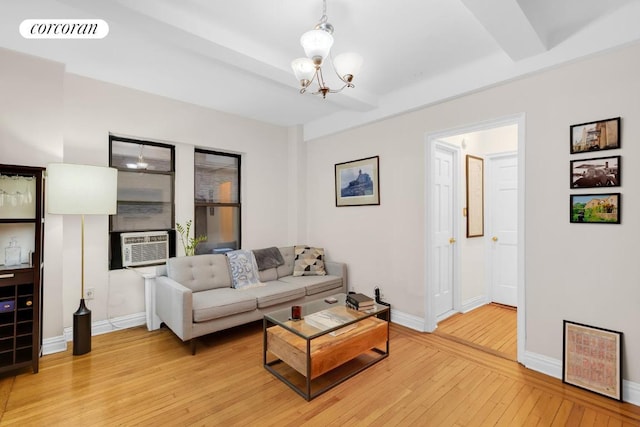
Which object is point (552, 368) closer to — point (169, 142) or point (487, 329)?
→ point (487, 329)

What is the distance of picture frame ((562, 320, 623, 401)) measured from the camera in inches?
83.8

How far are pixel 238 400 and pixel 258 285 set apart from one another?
156cm

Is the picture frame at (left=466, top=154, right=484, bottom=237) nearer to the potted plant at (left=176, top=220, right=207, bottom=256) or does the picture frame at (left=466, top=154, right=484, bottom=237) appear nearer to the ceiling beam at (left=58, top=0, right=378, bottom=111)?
the ceiling beam at (left=58, top=0, right=378, bottom=111)

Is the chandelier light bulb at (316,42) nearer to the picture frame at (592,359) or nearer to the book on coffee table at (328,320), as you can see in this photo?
the book on coffee table at (328,320)

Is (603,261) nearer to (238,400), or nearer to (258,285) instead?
(238,400)

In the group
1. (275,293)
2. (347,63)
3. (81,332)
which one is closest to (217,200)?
(275,293)

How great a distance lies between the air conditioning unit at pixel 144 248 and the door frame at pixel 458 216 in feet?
10.1

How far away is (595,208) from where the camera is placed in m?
2.23

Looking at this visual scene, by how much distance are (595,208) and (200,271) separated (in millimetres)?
3631

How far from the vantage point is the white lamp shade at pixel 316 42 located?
5.91 ft

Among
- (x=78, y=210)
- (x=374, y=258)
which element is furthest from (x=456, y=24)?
(x=78, y=210)

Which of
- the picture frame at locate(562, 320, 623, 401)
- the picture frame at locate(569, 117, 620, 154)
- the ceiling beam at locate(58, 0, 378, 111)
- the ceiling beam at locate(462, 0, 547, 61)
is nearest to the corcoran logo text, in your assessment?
the ceiling beam at locate(58, 0, 378, 111)

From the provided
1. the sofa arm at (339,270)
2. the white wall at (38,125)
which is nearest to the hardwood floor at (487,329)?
the sofa arm at (339,270)

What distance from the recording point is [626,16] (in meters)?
2.05
